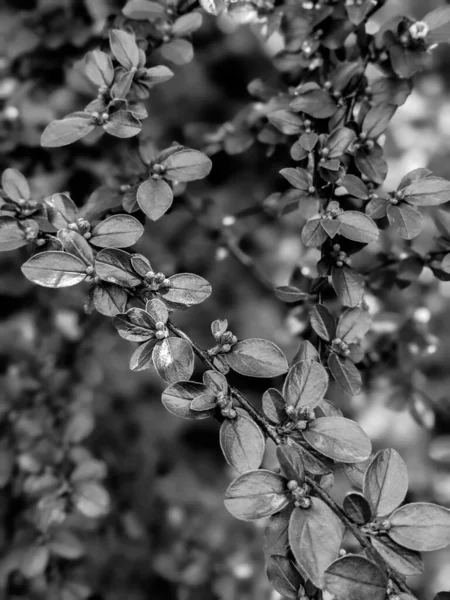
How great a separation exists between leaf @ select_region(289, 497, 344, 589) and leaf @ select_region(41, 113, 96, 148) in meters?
0.51

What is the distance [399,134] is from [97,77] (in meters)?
1.10

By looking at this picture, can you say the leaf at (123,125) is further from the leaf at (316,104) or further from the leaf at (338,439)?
the leaf at (338,439)

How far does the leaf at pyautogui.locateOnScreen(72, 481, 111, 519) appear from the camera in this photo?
1054 mm

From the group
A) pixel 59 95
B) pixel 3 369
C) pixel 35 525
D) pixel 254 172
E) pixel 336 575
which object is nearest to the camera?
pixel 336 575

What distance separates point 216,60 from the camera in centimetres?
177

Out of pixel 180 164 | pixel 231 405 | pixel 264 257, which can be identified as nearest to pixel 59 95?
pixel 180 164

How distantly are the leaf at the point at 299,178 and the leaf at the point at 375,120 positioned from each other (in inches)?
4.4

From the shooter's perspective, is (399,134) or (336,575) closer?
(336,575)

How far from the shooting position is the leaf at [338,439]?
67 centimetres

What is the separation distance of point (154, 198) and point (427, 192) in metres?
0.34

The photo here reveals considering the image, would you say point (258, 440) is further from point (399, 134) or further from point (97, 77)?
point (399, 134)

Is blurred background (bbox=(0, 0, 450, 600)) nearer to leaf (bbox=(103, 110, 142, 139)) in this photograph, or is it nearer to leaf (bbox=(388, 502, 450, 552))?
leaf (bbox=(103, 110, 142, 139))

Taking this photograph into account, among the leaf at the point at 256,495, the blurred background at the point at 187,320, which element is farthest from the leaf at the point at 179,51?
the leaf at the point at 256,495

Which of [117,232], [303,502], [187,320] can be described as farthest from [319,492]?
[187,320]
